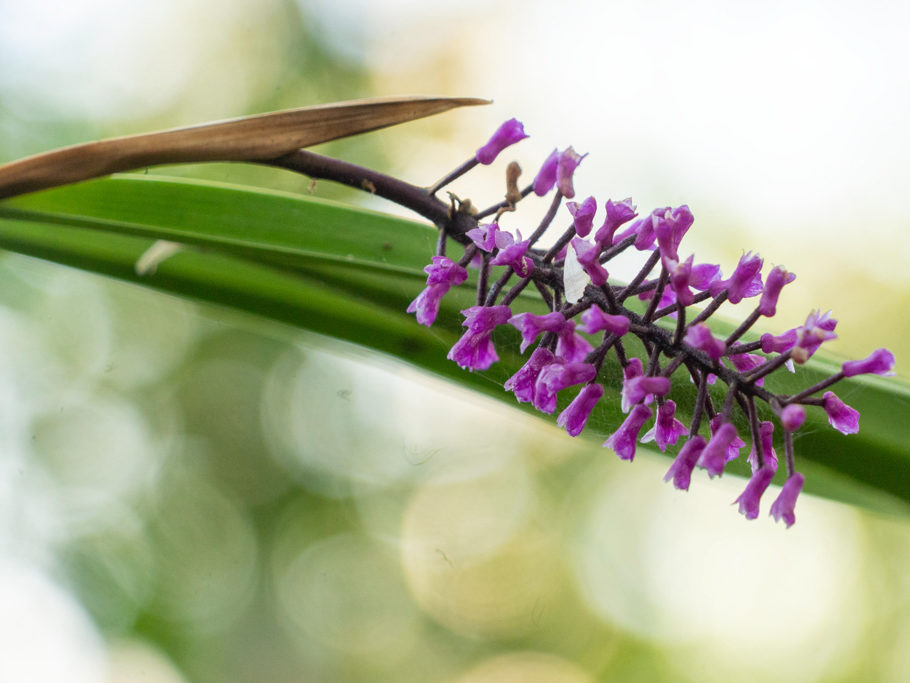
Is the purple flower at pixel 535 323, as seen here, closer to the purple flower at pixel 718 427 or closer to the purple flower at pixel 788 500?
the purple flower at pixel 718 427

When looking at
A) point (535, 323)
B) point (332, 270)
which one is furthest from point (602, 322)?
point (332, 270)

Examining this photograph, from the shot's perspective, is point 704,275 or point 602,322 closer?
point 602,322

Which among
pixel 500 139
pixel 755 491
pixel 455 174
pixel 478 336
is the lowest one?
pixel 755 491

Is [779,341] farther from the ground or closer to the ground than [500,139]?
closer to the ground

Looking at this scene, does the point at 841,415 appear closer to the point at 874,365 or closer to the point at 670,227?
the point at 874,365

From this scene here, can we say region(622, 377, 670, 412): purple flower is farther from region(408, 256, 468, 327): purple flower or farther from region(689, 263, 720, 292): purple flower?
region(408, 256, 468, 327): purple flower

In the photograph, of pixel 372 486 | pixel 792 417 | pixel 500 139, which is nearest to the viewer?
pixel 792 417

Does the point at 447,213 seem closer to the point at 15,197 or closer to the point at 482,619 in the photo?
the point at 15,197
